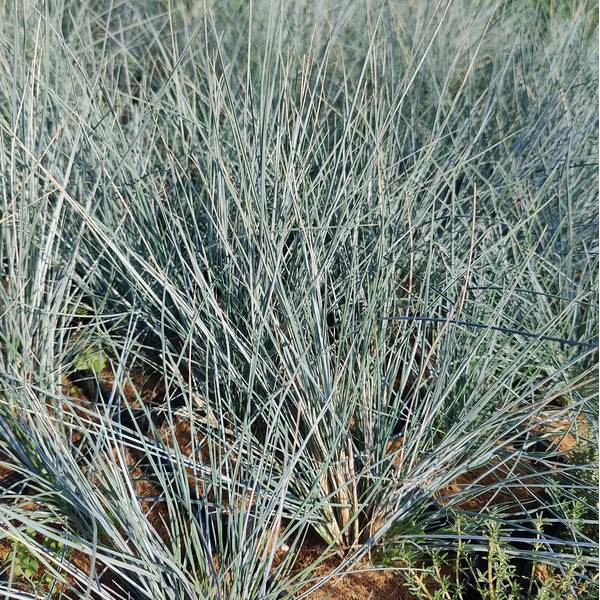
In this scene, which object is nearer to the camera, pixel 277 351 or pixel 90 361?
pixel 277 351

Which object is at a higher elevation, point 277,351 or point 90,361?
point 277,351

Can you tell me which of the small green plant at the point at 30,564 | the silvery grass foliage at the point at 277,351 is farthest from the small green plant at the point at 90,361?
the small green plant at the point at 30,564

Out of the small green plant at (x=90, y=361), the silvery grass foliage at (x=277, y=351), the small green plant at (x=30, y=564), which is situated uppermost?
the silvery grass foliage at (x=277, y=351)

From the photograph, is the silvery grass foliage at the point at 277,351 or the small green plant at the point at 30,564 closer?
the silvery grass foliage at the point at 277,351

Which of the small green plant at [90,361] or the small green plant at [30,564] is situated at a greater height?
the small green plant at [90,361]

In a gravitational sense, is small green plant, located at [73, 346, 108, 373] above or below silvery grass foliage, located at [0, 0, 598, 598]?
below

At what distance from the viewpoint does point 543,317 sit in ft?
6.21

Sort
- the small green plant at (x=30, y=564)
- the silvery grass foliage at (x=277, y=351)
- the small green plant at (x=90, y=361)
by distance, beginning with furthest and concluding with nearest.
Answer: the small green plant at (x=90, y=361), the small green plant at (x=30, y=564), the silvery grass foliage at (x=277, y=351)

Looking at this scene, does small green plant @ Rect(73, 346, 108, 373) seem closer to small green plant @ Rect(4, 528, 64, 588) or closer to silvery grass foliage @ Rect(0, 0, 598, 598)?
silvery grass foliage @ Rect(0, 0, 598, 598)

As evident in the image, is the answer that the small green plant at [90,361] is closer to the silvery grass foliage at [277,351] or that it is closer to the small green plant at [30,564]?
the silvery grass foliage at [277,351]

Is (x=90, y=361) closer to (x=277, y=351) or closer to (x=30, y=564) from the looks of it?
(x=30, y=564)

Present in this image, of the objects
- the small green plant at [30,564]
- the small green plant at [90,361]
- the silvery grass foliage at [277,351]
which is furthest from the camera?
the small green plant at [90,361]

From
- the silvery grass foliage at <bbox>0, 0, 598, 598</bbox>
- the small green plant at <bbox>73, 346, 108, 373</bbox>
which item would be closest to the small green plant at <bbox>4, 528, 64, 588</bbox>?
the silvery grass foliage at <bbox>0, 0, 598, 598</bbox>

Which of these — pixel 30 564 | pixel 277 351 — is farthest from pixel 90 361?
pixel 277 351
